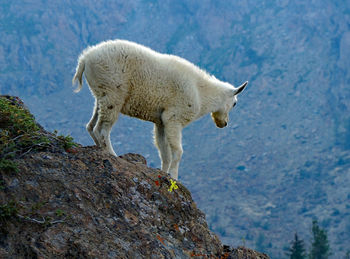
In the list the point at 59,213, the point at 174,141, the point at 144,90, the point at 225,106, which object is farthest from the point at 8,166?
the point at 225,106

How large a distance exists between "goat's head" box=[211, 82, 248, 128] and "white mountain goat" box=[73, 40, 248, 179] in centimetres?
66

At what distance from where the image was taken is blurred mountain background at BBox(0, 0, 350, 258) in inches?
5271

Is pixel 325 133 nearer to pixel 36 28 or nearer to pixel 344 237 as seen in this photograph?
pixel 344 237

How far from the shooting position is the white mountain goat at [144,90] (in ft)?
24.4

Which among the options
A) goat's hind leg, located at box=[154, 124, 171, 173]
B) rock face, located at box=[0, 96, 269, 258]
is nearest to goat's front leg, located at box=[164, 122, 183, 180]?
goat's hind leg, located at box=[154, 124, 171, 173]

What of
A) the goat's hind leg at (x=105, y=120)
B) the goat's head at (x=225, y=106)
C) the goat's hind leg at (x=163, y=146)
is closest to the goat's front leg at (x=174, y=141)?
the goat's hind leg at (x=163, y=146)

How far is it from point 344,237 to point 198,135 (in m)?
62.7

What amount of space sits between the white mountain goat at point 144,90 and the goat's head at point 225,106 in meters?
0.66

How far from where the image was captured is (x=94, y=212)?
497cm

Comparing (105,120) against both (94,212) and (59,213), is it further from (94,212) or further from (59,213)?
(59,213)

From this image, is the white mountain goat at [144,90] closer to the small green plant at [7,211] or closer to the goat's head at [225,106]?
the goat's head at [225,106]

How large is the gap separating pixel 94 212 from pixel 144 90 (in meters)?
3.11

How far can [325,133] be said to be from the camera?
505ft

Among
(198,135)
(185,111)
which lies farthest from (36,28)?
(185,111)
